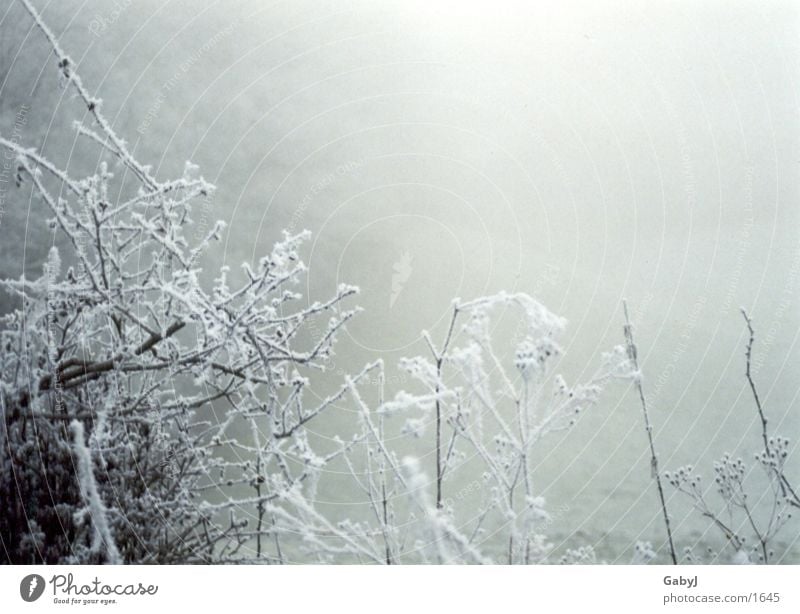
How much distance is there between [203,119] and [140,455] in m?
0.76

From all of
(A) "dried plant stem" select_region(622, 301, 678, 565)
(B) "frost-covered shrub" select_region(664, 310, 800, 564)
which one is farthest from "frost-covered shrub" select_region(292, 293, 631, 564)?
(B) "frost-covered shrub" select_region(664, 310, 800, 564)

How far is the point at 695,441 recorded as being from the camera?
1530 mm

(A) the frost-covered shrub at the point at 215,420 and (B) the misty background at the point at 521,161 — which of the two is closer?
(A) the frost-covered shrub at the point at 215,420

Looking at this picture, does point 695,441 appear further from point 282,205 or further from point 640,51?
point 282,205

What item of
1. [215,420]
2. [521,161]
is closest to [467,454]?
[215,420]

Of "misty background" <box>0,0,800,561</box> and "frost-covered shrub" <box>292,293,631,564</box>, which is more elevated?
"misty background" <box>0,0,800,561</box>

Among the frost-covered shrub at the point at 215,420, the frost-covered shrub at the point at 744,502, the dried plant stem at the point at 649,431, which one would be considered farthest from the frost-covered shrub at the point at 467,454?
the frost-covered shrub at the point at 744,502

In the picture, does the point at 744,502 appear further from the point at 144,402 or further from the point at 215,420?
the point at 144,402

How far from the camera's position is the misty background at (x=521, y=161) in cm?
152

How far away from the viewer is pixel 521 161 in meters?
1.58

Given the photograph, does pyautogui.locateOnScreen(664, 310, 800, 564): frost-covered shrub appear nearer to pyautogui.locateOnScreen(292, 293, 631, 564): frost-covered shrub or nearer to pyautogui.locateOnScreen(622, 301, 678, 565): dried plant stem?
pyautogui.locateOnScreen(622, 301, 678, 565): dried plant stem

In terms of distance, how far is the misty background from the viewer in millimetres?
1521

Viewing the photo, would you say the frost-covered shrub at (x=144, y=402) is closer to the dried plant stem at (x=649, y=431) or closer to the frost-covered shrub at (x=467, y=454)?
the frost-covered shrub at (x=467, y=454)

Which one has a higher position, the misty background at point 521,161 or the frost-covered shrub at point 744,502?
the misty background at point 521,161
